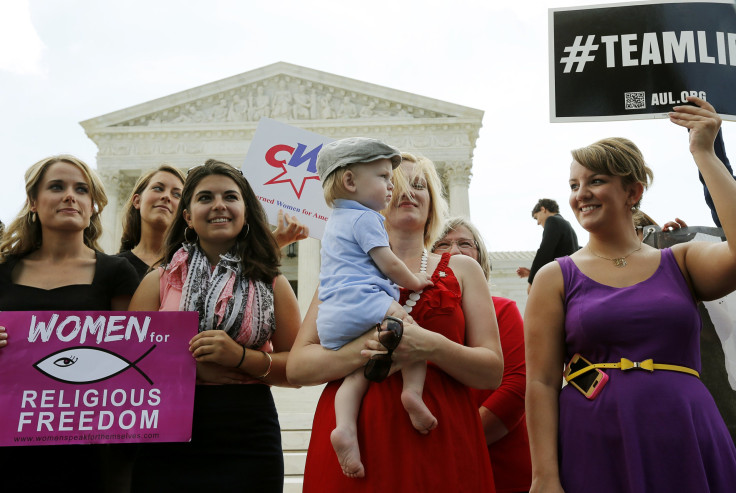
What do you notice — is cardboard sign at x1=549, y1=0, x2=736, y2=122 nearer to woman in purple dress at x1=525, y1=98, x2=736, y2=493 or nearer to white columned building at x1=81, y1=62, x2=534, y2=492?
woman in purple dress at x1=525, y1=98, x2=736, y2=493

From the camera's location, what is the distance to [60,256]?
3.31 m

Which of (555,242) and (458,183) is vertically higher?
(458,183)

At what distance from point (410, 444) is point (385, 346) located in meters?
0.37

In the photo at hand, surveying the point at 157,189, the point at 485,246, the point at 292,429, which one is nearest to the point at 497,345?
the point at 485,246

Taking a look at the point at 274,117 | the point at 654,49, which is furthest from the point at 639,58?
the point at 274,117

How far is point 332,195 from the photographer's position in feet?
8.99

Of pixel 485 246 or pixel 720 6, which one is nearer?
pixel 720 6

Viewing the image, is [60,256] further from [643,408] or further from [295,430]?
[295,430]

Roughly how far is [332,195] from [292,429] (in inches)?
242

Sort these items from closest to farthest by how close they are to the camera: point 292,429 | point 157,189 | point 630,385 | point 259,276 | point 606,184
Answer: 1. point 630,385
2. point 606,184
3. point 259,276
4. point 157,189
5. point 292,429

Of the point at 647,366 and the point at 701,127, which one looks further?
the point at 701,127

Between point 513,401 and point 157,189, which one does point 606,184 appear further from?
point 157,189

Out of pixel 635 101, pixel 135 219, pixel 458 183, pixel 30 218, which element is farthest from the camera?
pixel 458 183

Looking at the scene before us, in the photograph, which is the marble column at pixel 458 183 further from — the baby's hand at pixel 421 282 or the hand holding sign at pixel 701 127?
the baby's hand at pixel 421 282
